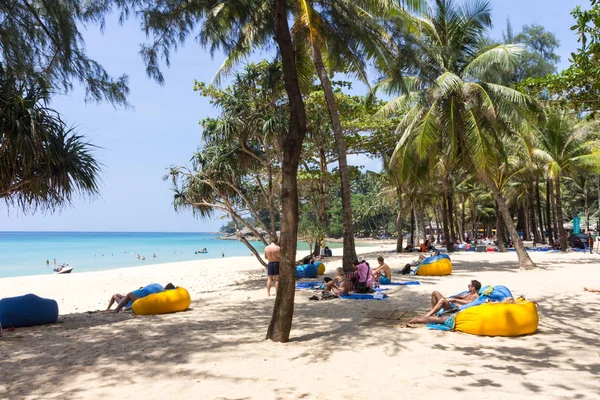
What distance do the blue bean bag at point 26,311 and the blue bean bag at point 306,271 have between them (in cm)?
742

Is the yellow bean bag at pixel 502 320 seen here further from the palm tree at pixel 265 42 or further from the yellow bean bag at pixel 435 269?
the yellow bean bag at pixel 435 269

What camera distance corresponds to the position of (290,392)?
3727mm

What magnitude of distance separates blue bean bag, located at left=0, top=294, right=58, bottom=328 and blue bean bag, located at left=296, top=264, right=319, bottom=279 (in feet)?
24.3

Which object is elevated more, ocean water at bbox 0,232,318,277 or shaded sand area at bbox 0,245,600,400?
shaded sand area at bbox 0,245,600,400

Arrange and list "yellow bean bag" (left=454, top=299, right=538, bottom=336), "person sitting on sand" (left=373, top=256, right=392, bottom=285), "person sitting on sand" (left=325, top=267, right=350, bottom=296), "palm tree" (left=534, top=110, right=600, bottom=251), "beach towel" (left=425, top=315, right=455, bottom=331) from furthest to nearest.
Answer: "palm tree" (left=534, top=110, right=600, bottom=251) → "person sitting on sand" (left=373, top=256, right=392, bottom=285) → "person sitting on sand" (left=325, top=267, right=350, bottom=296) → "beach towel" (left=425, top=315, right=455, bottom=331) → "yellow bean bag" (left=454, top=299, right=538, bottom=336)

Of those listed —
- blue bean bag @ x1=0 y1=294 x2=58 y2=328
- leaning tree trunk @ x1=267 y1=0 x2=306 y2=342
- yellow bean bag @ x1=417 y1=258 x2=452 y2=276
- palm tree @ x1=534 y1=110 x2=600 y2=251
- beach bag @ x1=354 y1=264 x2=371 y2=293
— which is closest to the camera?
leaning tree trunk @ x1=267 y1=0 x2=306 y2=342

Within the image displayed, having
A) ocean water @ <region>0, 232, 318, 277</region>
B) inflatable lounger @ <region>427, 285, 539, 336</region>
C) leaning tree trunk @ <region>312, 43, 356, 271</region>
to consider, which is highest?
leaning tree trunk @ <region>312, 43, 356, 271</region>

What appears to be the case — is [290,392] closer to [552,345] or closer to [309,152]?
[552,345]

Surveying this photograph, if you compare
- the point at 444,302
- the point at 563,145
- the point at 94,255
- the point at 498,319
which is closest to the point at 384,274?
the point at 444,302

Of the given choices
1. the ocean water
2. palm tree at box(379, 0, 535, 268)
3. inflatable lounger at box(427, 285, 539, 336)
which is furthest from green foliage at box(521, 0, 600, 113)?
the ocean water

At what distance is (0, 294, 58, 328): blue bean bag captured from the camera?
6.93 meters

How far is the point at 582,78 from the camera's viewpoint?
5.66m

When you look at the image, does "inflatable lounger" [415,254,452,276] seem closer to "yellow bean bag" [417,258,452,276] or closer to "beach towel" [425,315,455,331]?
"yellow bean bag" [417,258,452,276]

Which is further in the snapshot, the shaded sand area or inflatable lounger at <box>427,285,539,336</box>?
inflatable lounger at <box>427,285,539,336</box>
